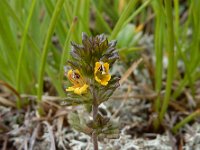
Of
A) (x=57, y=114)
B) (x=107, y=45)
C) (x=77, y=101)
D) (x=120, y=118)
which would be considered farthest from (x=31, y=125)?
(x=107, y=45)

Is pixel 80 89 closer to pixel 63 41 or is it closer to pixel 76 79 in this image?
pixel 76 79

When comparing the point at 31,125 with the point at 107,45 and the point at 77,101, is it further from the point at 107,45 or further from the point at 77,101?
the point at 107,45

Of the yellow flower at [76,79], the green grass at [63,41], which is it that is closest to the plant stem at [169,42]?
the green grass at [63,41]

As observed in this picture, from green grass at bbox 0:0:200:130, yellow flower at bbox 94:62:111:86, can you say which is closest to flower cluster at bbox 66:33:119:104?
yellow flower at bbox 94:62:111:86

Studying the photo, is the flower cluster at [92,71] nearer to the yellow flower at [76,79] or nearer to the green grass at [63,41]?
the yellow flower at [76,79]

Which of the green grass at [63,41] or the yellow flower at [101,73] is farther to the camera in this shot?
the green grass at [63,41]

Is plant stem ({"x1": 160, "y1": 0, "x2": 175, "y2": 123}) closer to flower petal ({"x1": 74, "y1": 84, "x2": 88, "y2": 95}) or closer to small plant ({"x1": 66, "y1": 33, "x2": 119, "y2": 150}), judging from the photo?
small plant ({"x1": 66, "y1": 33, "x2": 119, "y2": 150})

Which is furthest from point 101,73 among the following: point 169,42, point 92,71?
point 169,42

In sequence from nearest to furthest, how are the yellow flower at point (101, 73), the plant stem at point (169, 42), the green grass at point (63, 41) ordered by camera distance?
the yellow flower at point (101, 73)
the plant stem at point (169, 42)
the green grass at point (63, 41)
